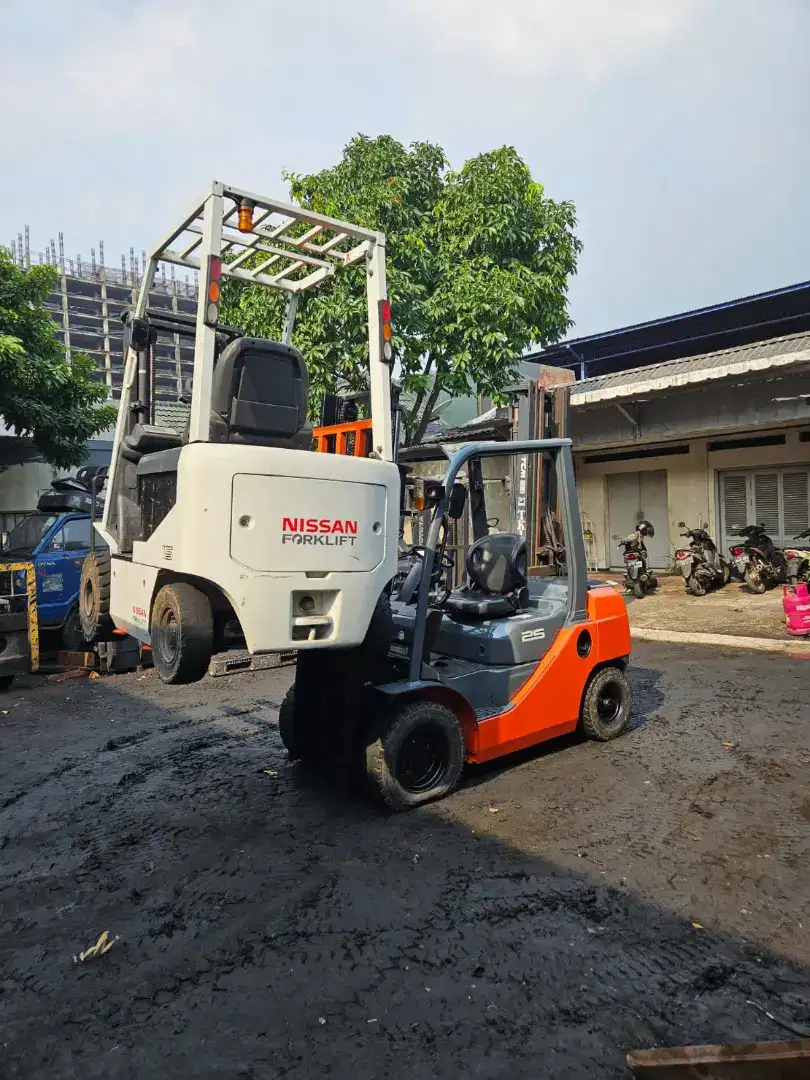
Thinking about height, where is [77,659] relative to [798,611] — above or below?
below

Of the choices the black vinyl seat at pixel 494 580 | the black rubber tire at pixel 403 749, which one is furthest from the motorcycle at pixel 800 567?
the black rubber tire at pixel 403 749

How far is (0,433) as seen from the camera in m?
15.9

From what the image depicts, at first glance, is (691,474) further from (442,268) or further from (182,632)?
(182,632)

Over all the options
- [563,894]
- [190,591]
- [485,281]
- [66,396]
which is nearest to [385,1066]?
[563,894]

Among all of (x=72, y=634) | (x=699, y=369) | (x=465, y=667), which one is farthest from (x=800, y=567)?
(x=72, y=634)

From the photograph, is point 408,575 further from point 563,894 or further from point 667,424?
point 667,424

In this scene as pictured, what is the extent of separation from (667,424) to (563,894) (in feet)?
38.3

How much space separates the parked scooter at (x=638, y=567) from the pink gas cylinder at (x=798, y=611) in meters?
3.35

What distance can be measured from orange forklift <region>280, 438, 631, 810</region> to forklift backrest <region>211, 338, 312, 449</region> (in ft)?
3.36

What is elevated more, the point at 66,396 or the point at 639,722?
the point at 66,396

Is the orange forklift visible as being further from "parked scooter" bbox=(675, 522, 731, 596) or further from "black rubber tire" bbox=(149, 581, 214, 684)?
"parked scooter" bbox=(675, 522, 731, 596)

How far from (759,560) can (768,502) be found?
1887 millimetres

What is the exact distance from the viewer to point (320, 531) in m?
Answer: 3.29

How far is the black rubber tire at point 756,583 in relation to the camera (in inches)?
462
